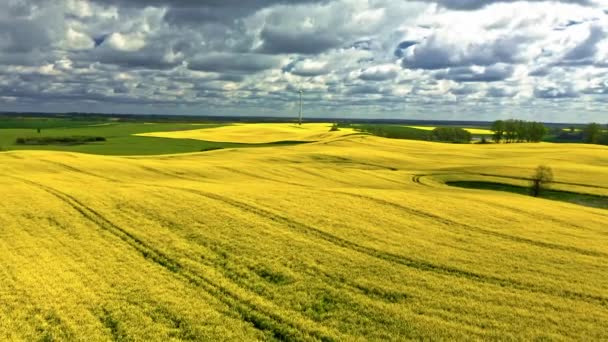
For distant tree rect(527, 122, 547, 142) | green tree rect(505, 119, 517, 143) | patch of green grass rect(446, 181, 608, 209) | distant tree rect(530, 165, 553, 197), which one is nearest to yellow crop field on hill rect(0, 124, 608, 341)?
patch of green grass rect(446, 181, 608, 209)

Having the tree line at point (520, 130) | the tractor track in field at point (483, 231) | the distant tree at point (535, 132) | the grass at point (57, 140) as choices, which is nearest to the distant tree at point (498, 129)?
the tree line at point (520, 130)

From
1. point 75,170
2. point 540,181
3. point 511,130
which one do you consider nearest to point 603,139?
point 511,130

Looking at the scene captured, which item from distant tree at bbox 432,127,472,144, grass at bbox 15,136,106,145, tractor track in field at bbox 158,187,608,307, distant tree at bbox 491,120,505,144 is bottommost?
grass at bbox 15,136,106,145

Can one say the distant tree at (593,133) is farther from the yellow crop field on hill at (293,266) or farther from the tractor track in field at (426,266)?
the tractor track in field at (426,266)

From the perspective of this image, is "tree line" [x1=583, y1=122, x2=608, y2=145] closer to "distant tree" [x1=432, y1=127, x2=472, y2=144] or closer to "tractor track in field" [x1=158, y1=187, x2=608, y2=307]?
"distant tree" [x1=432, y1=127, x2=472, y2=144]

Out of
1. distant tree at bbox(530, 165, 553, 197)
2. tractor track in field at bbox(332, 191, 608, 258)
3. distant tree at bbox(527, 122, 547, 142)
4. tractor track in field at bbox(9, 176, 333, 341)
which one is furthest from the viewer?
distant tree at bbox(527, 122, 547, 142)

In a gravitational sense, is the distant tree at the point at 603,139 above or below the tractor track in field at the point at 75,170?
above

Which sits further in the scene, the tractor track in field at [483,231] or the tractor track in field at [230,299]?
the tractor track in field at [483,231]
